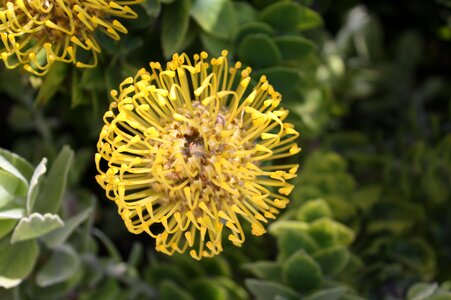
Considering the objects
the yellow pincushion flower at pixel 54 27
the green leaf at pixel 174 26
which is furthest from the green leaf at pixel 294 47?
the yellow pincushion flower at pixel 54 27

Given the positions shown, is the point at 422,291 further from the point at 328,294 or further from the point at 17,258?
the point at 17,258

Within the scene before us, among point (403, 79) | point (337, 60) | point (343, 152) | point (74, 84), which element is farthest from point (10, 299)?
point (403, 79)

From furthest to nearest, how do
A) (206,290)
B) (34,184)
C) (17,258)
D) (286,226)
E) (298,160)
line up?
1. (298,160)
2. (206,290)
3. (286,226)
4. (17,258)
5. (34,184)

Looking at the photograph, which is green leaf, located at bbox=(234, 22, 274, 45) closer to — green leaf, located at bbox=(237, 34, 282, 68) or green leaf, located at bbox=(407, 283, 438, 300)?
green leaf, located at bbox=(237, 34, 282, 68)

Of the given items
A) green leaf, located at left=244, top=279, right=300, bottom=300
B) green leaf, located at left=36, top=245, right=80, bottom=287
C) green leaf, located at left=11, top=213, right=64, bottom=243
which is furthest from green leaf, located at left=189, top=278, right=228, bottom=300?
green leaf, located at left=11, top=213, right=64, bottom=243

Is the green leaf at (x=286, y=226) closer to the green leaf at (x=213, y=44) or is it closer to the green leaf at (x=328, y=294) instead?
the green leaf at (x=328, y=294)

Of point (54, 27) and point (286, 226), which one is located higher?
point (54, 27)

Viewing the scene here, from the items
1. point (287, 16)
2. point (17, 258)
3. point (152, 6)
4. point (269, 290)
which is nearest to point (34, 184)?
point (17, 258)
